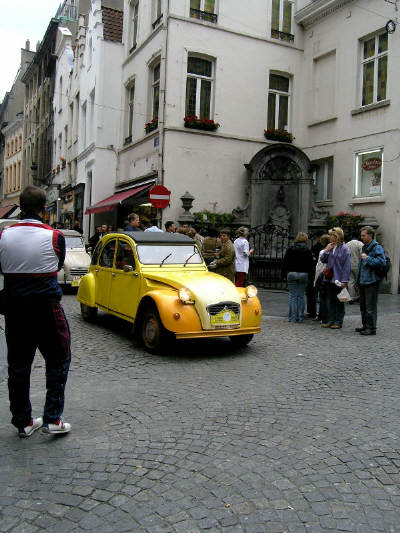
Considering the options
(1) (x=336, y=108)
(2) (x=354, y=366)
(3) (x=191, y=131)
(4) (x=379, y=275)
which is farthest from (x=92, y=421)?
(1) (x=336, y=108)

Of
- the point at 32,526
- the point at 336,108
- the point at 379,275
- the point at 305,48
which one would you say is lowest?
the point at 32,526

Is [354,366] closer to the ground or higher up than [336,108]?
closer to the ground

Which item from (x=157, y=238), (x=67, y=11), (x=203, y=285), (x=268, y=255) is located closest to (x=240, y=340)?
(x=203, y=285)

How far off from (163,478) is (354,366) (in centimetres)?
385

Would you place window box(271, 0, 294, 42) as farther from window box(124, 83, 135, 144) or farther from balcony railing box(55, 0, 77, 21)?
balcony railing box(55, 0, 77, 21)

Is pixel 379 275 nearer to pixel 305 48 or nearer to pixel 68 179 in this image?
pixel 305 48

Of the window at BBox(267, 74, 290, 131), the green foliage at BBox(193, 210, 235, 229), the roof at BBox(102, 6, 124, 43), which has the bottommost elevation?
the green foliage at BBox(193, 210, 235, 229)

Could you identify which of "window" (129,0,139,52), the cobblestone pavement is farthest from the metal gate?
"window" (129,0,139,52)

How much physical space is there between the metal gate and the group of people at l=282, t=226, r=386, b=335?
575 centimetres

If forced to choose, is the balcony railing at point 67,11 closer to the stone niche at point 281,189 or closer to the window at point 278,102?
the window at point 278,102

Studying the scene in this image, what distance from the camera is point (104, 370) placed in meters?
6.14

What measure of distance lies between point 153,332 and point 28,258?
11.3 feet

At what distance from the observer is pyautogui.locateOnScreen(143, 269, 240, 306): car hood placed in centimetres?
698

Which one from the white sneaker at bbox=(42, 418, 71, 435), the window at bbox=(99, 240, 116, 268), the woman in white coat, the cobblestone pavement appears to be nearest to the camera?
the cobblestone pavement
